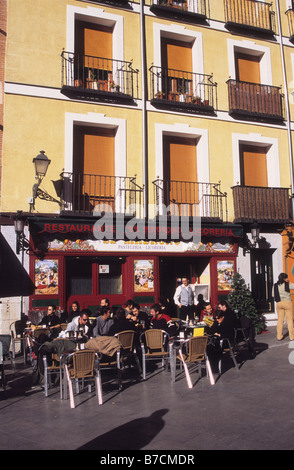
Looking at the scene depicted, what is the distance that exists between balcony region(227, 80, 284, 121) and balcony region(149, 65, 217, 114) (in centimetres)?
70

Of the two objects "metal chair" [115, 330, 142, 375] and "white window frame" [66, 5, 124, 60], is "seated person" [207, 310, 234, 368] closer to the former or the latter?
"metal chair" [115, 330, 142, 375]

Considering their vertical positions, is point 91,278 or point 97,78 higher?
point 97,78

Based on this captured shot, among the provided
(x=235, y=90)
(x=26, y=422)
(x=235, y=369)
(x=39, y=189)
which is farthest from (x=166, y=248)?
(x=26, y=422)

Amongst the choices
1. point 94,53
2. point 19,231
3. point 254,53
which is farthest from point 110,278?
point 254,53

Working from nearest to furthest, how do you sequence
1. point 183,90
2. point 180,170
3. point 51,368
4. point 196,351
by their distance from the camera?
1. point 51,368
2. point 196,351
3. point 180,170
4. point 183,90

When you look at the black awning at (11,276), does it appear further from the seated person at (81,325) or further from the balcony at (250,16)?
the balcony at (250,16)

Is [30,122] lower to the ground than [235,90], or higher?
lower

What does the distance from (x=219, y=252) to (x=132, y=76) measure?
6.17 meters

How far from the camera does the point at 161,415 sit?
5.98 metres

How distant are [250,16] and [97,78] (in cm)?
660

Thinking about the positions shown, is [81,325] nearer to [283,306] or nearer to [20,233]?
[20,233]
